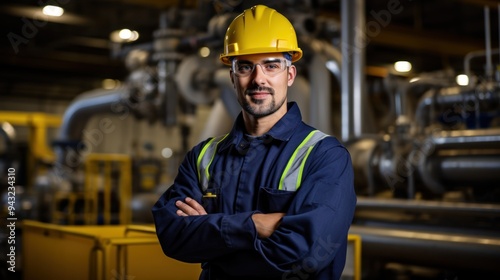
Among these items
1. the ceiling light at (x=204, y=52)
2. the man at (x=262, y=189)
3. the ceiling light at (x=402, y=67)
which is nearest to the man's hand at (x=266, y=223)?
the man at (x=262, y=189)

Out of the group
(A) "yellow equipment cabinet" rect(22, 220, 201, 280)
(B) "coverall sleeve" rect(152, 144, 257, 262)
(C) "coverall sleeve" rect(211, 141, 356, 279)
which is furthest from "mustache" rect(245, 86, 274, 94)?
(A) "yellow equipment cabinet" rect(22, 220, 201, 280)

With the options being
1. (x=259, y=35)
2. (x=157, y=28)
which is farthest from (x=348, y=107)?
(x=157, y=28)

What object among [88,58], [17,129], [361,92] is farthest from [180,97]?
[17,129]

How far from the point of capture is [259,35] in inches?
78.7

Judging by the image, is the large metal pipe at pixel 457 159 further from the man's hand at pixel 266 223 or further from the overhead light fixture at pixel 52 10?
the overhead light fixture at pixel 52 10

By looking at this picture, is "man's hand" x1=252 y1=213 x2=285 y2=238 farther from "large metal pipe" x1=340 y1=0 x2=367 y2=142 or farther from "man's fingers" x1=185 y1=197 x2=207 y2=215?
"large metal pipe" x1=340 y1=0 x2=367 y2=142

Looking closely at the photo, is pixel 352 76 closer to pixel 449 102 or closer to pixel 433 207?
pixel 449 102

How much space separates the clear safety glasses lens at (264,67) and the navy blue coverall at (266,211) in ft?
0.45

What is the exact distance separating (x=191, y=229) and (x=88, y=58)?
10.6 meters

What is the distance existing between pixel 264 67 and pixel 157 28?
7932mm

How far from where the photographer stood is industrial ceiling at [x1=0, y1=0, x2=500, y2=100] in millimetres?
6914

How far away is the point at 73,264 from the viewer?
10.4 ft

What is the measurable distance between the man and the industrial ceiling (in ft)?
9.69

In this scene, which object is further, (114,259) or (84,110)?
(84,110)
